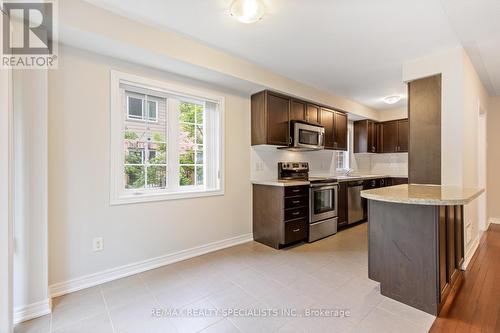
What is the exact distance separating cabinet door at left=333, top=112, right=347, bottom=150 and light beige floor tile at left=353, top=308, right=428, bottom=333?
10.5 ft

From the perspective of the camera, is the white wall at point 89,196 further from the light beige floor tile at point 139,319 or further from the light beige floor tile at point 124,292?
the light beige floor tile at point 139,319

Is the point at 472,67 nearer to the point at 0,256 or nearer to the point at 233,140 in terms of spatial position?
the point at 233,140

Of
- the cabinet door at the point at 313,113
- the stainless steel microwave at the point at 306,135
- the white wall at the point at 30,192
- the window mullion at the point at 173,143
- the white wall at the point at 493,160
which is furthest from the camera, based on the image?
the white wall at the point at 493,160

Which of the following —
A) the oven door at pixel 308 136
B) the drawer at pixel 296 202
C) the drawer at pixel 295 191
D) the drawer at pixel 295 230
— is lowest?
the drawer at pixel 295 230

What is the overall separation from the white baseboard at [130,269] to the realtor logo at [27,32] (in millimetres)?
1805

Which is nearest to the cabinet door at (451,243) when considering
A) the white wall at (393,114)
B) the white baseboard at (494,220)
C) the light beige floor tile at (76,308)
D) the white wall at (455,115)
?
the white wall at (455,115)

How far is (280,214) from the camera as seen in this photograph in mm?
3162

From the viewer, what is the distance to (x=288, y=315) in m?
1.79

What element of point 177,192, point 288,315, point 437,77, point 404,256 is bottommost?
point 288,315

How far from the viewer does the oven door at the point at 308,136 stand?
3.65 metres

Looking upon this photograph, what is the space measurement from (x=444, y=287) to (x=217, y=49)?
3062mm

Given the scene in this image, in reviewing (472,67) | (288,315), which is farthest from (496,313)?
(472,67)

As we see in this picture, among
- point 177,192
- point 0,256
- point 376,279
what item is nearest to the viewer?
point 0,256

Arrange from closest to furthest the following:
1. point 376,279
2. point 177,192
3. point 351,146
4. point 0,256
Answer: point 0,256
point 376,279
point 177,192
point 351,146
